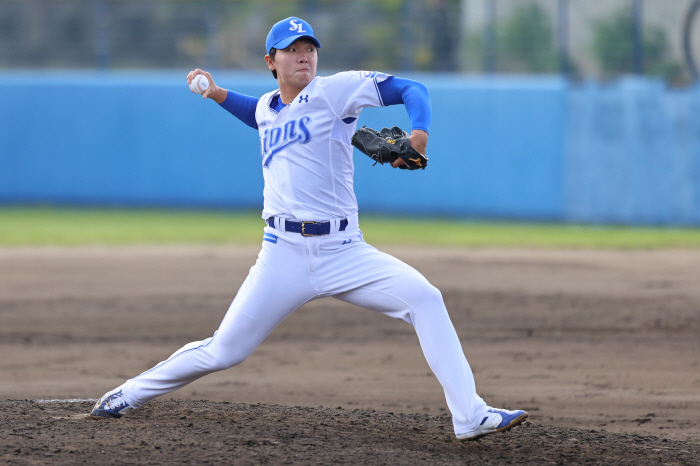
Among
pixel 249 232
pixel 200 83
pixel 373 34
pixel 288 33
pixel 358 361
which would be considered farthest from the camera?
pixel 373 34

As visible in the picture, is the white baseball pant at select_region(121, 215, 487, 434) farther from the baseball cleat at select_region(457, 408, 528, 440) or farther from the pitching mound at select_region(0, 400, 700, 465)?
the pitching mound at select_region(0, 400, 700, 465)

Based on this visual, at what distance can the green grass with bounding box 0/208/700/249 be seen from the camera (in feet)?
38.3

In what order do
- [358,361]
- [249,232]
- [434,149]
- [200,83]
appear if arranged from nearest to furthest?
[200,83] < [358,361] < [249,232] < [434,149]

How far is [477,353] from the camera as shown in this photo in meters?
6.64

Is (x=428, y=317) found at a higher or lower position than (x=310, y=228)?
lower

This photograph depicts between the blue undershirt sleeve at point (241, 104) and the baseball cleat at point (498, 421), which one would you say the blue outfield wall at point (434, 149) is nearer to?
the blue undershirt sleeve at point (241, 104)

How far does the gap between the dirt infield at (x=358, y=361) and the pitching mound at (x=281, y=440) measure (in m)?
0.01

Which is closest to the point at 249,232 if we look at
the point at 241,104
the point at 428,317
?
the point at 241,104

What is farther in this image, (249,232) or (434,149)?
(434,149)

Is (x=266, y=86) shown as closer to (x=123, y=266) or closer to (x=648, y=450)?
(x=123, y=266)

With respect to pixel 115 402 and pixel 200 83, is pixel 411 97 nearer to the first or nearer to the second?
pixel 200 83

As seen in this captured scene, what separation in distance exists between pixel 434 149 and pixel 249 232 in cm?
359

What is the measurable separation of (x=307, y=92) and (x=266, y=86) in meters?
10.9

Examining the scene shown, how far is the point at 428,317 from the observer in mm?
3980
